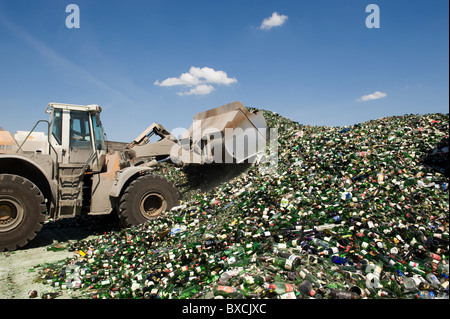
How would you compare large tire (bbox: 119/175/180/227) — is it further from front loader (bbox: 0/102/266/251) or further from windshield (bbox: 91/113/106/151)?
windshield (bbox: 91/113/106/151)

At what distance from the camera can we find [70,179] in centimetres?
528

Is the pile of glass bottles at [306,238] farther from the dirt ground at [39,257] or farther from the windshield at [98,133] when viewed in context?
the windshield at [98,133]

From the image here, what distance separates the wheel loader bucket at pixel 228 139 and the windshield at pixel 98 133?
1968 mm

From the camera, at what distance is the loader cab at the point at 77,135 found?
5453 millimetres

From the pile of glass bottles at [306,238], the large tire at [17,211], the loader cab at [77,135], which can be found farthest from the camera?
the loader cab at [77,135]

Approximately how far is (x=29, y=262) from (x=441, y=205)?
6.27 meters

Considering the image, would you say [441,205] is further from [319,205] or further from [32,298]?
[32,298]

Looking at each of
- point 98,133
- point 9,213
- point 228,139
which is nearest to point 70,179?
point 9,213

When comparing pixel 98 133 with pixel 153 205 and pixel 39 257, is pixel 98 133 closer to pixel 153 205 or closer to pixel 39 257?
pixel 153 205

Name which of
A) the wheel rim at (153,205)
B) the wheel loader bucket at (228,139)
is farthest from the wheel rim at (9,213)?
the wheel loader bucket at (228,139)

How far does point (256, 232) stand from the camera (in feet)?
12.6

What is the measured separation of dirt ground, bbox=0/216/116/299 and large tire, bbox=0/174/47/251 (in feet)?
0.79

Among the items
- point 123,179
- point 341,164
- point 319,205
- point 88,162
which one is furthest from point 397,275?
point 88,162

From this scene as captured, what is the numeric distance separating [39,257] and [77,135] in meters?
2.28
